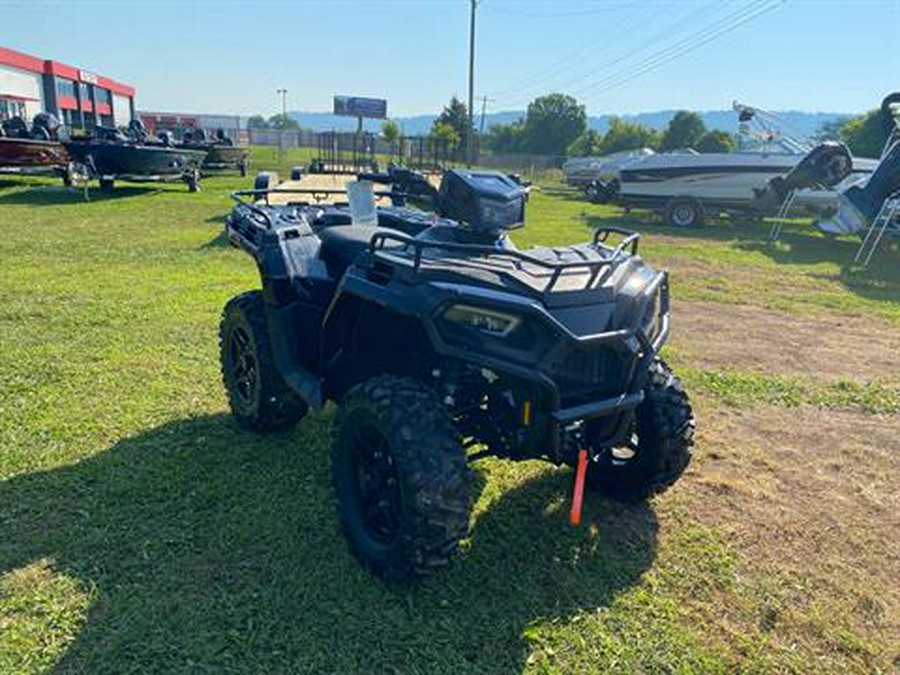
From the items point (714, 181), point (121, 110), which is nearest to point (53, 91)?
point (121, 110)

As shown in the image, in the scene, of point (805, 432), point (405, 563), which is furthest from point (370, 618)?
point (805, 432)

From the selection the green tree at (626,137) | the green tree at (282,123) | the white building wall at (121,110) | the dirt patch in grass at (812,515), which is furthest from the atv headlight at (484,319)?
the green tree at (282,123)

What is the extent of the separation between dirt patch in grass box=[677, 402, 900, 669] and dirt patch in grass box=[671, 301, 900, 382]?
103 centimetres

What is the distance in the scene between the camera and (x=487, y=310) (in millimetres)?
2375

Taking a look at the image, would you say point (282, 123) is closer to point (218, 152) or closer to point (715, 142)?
point (715, 142)

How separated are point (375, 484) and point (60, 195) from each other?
16.3 metres

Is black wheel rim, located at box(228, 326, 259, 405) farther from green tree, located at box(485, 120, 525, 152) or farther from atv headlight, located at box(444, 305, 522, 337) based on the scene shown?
green tree, located at box(485, 120, 525, 152)

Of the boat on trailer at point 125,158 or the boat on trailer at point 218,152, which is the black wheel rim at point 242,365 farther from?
the boat on trailer at point 218,152

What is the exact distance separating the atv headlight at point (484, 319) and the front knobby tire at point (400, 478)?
329mm

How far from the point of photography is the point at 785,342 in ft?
21.5

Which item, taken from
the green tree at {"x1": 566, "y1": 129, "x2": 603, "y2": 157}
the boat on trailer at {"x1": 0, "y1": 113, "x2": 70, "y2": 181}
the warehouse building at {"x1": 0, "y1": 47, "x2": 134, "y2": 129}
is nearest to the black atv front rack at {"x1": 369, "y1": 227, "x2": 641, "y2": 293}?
the boat on trailer at {"x1": 0, "y1": 113, "x2": 70, "y2": 181}

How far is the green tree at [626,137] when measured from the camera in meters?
59.0

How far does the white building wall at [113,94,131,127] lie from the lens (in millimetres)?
65500

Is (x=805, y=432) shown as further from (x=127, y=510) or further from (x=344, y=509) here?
(x=127, y=510)
